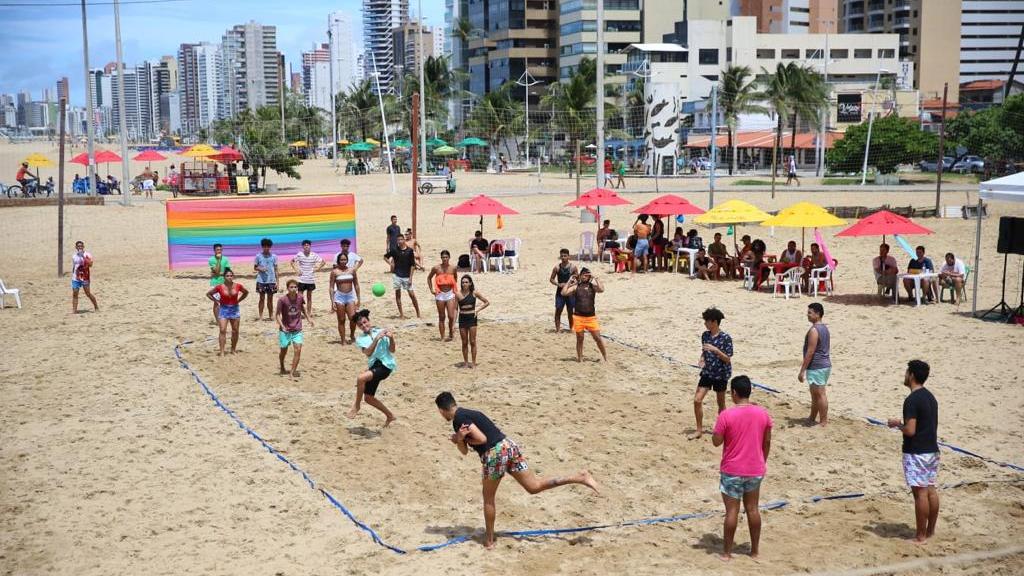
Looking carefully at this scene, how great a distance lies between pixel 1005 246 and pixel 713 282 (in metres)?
6.41

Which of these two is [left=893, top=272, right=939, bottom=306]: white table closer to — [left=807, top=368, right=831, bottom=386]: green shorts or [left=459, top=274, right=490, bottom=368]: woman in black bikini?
[left=807, top=368, right=831, bottom=386]: green shorts

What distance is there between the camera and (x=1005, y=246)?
49.8 ft

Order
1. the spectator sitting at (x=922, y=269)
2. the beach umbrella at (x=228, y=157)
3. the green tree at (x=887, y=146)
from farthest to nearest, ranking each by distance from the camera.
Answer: the green tree at (x=887, y=146) < the beach umbrella at (x=228, y=157) < the spectator sitting at (x=922, y=269)

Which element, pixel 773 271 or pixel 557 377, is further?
pixel 773 271

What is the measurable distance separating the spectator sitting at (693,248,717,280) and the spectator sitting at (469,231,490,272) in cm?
468

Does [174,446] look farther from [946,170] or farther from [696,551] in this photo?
[946,170]

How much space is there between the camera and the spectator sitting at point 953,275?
684 inches

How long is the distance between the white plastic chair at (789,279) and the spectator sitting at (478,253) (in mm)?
6682

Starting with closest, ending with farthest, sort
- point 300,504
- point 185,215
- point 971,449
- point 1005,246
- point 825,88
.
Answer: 1. point 300,504
2. point 971,449
3. point 1005,246
4. point 185,215
5. point 825,88

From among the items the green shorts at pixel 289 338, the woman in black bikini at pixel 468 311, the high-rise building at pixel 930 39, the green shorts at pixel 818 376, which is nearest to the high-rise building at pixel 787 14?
the high-rise building at pixel 930 39

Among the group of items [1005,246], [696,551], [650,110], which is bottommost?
[696,551]

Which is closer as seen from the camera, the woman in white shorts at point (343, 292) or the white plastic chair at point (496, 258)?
the woman in white shorts at point (343, 292)

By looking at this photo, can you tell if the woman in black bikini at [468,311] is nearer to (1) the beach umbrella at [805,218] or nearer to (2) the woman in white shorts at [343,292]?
(2) the woman in white shorts at [343,292]

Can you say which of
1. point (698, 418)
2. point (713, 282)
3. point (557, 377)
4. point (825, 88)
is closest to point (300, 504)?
point (698, 418)
